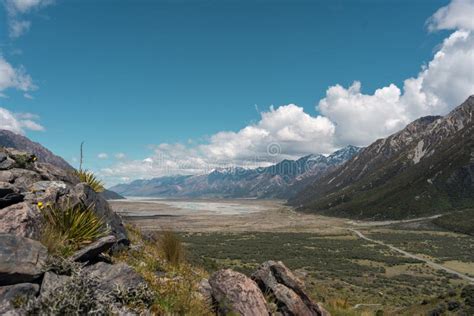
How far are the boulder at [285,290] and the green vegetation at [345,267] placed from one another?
3236 mm

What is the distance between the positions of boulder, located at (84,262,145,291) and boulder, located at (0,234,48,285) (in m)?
0.93

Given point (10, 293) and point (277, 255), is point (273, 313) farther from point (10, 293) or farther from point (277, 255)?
point (277, 255)

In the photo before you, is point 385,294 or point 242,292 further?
point 385,294

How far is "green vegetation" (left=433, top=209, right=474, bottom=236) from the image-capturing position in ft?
375

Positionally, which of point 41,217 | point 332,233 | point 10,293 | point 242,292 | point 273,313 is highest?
point 41,217

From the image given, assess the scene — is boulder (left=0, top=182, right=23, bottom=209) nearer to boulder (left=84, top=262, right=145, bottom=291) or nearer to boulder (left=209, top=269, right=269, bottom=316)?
boulder (left=84, top=262, right=145, bottom=291)

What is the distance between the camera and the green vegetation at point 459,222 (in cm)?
11438

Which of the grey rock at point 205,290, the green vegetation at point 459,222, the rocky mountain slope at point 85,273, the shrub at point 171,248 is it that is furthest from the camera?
the green vegetation at point 459,222

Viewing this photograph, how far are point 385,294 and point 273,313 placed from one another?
36.5 meters

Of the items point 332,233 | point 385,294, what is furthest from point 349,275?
point 332,233

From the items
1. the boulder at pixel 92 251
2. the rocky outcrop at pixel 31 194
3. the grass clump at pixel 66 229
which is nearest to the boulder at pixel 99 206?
the rocky outcrop at pixel 31 194

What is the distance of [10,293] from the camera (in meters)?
5.97

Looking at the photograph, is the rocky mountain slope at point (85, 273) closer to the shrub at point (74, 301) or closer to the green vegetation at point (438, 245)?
the shrub at point (74, 301)

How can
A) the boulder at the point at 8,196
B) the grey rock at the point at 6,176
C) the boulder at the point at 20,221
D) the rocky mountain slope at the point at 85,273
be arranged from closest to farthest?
the rocky mountain slope at the point at 85,273
the boulder at the point at 20,221
the boulder at the point at 8,196
the grey rock at the point at 6,176
